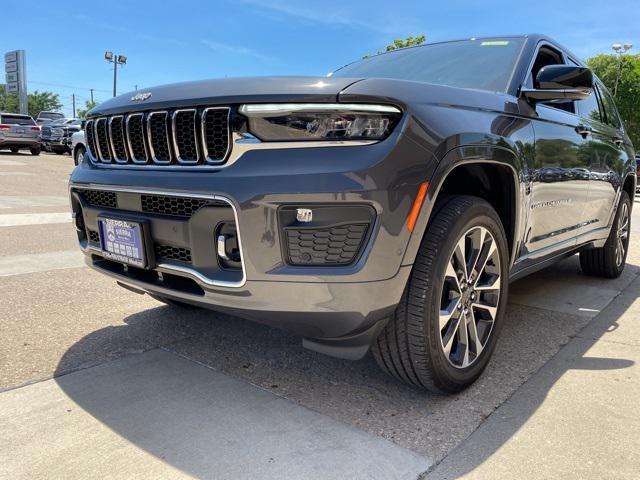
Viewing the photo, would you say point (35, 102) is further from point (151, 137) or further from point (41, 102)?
point (151, 137)

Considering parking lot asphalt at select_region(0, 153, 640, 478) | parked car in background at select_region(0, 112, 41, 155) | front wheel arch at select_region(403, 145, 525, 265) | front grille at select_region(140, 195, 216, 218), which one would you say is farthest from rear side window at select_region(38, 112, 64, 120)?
front wheel arch at select_region(403, 145, 525, 265)

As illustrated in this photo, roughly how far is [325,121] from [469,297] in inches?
42.7

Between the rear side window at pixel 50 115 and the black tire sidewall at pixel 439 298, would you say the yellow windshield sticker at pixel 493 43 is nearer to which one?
the black tire sidewall at pixel 439 298

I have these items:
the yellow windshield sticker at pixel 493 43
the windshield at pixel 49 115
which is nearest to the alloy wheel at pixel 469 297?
the yellow windshield sticker at pixel 493 43

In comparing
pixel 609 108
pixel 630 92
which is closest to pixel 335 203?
pixel 609 108

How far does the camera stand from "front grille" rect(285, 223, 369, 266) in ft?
5.99

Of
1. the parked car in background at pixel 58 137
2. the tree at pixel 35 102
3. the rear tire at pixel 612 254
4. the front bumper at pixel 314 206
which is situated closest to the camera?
the front bumper at pixel 314 206

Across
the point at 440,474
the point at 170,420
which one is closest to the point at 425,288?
the point at 440,474

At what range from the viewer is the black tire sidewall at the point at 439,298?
209 cm

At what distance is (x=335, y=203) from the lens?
1791 mm

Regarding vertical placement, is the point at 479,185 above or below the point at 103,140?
below

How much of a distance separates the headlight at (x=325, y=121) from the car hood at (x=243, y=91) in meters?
0.03

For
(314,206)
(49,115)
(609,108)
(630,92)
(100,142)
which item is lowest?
(314,206)

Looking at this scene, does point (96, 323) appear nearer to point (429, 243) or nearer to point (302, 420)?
point (302, 420)
